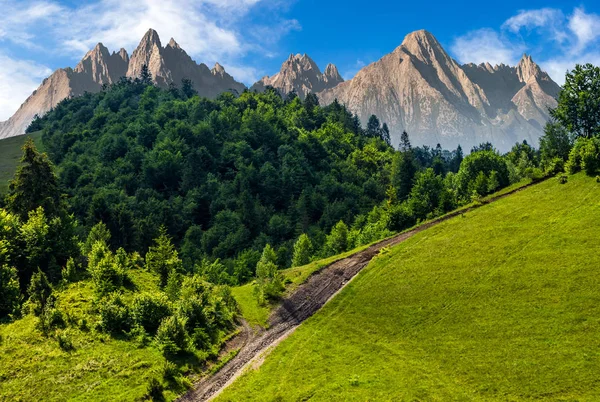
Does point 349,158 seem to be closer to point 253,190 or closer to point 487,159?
point 253,190

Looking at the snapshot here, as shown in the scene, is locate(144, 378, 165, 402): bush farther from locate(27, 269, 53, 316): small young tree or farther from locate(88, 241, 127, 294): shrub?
locate(88, 241, 127, 294): shrub

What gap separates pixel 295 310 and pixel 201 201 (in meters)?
97.6

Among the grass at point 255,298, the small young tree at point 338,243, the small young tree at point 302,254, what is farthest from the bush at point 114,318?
the small young tree at point 338,243

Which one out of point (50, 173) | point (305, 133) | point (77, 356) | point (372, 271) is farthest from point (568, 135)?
point (305, 133)

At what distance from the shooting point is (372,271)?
2076 inches

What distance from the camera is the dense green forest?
152 feet

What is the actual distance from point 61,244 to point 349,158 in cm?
13762

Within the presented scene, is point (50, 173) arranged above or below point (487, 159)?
above

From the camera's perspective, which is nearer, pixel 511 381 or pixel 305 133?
pixel 511 381

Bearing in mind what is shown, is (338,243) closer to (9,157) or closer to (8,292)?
(8,292)

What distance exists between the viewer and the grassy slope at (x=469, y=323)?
32.2 meters

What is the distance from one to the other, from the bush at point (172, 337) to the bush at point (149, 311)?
86.9 inches

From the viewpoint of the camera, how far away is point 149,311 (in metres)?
42.4

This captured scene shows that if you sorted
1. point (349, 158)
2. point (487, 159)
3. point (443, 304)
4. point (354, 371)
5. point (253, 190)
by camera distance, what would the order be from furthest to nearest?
point (349, 158), point (253, 190), point (487, 159), point (443, 304), point (354, 371)
